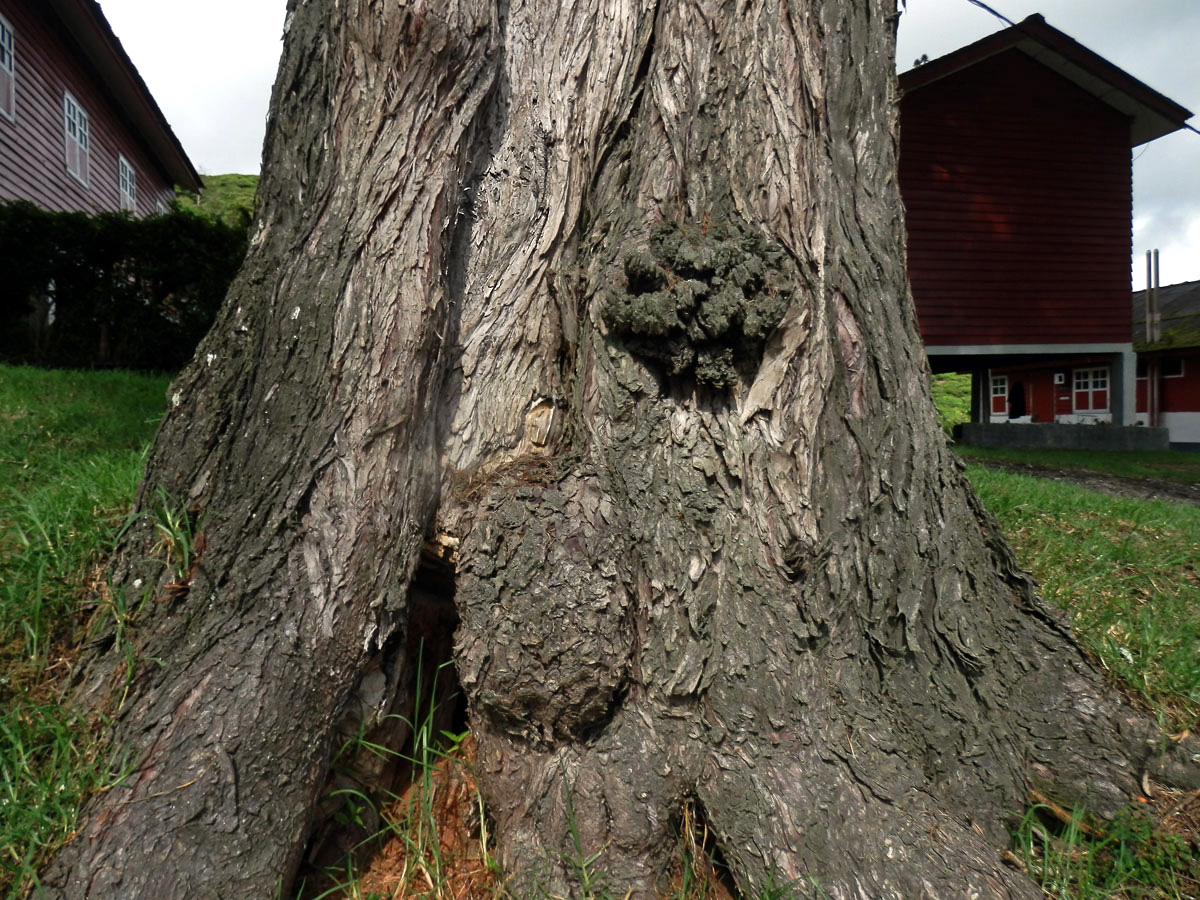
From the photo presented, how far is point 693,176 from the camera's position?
2.41m

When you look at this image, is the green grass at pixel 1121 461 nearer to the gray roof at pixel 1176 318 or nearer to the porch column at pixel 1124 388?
the porch column at pixel 1124 388

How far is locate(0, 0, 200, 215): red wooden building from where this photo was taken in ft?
47.0

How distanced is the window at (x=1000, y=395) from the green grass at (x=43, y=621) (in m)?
33.5

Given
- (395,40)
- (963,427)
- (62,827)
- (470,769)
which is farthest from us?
(963,427)

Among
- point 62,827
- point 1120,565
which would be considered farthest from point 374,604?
point 1120,565

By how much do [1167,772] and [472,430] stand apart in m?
2.35

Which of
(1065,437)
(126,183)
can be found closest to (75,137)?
(126,183)

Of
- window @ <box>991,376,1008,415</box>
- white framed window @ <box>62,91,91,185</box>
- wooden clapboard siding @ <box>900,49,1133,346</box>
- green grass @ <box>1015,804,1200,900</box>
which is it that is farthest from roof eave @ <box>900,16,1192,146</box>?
white framed window @ <box>62,91,91,185</box>

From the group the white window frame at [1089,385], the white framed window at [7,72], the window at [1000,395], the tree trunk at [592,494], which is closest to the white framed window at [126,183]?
the white framed window at [7,72]

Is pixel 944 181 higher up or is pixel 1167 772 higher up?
pixel 944 181

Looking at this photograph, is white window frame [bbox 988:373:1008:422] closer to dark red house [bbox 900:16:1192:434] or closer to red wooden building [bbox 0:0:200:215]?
dark red house [bbox 900:16:1192:434]

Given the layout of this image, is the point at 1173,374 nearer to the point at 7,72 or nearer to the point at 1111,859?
the point at 1111,859

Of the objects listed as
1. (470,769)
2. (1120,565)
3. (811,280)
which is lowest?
(470,769)

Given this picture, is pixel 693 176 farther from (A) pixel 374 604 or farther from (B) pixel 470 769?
(B) pixel 470 769
